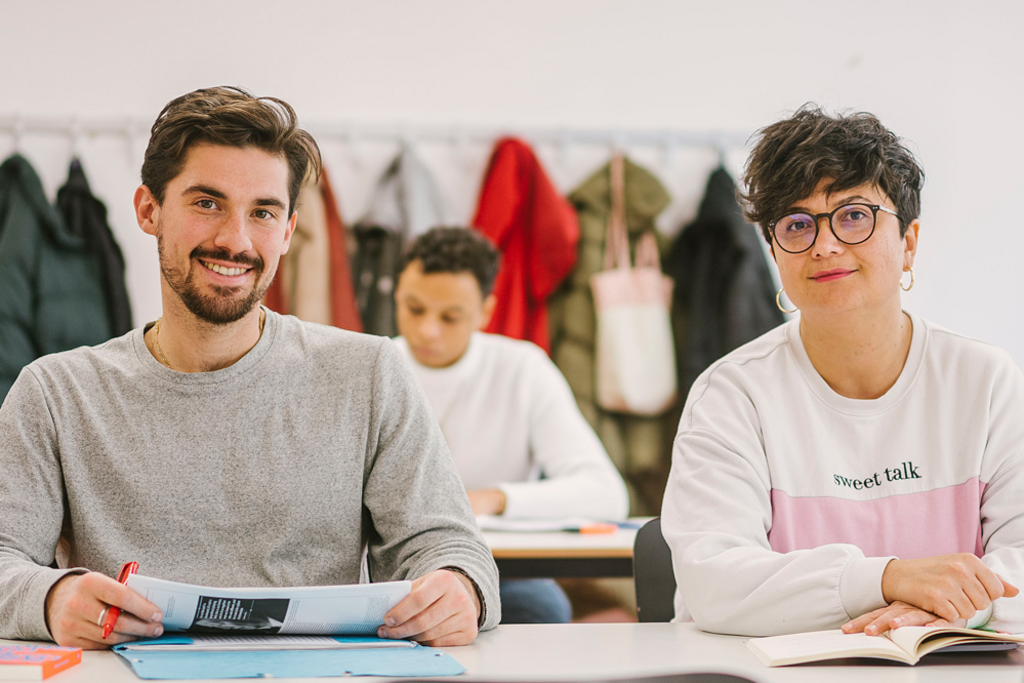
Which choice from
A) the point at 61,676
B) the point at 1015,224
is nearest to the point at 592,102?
the point at 1015,224

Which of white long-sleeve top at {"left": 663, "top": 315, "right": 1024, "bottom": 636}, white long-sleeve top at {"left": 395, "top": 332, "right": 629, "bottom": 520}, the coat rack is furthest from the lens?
the coat rack

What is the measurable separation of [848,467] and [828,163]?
1.61 feet

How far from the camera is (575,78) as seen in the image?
150 inches

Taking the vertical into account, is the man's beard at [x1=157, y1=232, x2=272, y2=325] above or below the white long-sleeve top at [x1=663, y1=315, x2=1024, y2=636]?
above

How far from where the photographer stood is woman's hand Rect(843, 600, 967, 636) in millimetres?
1170

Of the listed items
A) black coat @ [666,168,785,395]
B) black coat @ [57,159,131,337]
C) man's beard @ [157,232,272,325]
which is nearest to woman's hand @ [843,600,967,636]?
man's beard @ [157,232,272,325]

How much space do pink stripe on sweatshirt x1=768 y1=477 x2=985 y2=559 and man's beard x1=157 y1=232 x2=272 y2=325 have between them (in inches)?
34.9

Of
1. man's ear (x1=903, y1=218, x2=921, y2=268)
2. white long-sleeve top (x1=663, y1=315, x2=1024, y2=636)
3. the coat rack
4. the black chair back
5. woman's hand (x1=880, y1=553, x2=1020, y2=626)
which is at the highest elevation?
the coat rack

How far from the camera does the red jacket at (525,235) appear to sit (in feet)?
11.7

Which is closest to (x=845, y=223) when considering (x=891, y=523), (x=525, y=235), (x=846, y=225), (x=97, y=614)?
(x=846, y=225)

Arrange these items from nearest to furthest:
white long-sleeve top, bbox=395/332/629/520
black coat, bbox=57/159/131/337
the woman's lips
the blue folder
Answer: the blue folder < the woman's lips < white long-sleeve top, bbox=395/332/629/520 < black coat, bbox=57/159/131/337

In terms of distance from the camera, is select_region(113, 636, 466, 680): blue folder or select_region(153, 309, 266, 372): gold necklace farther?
select_region(153, 309, 266, 372): gold necklace

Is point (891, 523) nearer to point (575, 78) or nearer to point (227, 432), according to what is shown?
point (227, 432)

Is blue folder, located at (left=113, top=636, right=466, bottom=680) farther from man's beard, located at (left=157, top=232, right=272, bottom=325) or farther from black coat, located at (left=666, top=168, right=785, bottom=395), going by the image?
black coat, located at (left=666, top=168, right=785, bottom=395)
